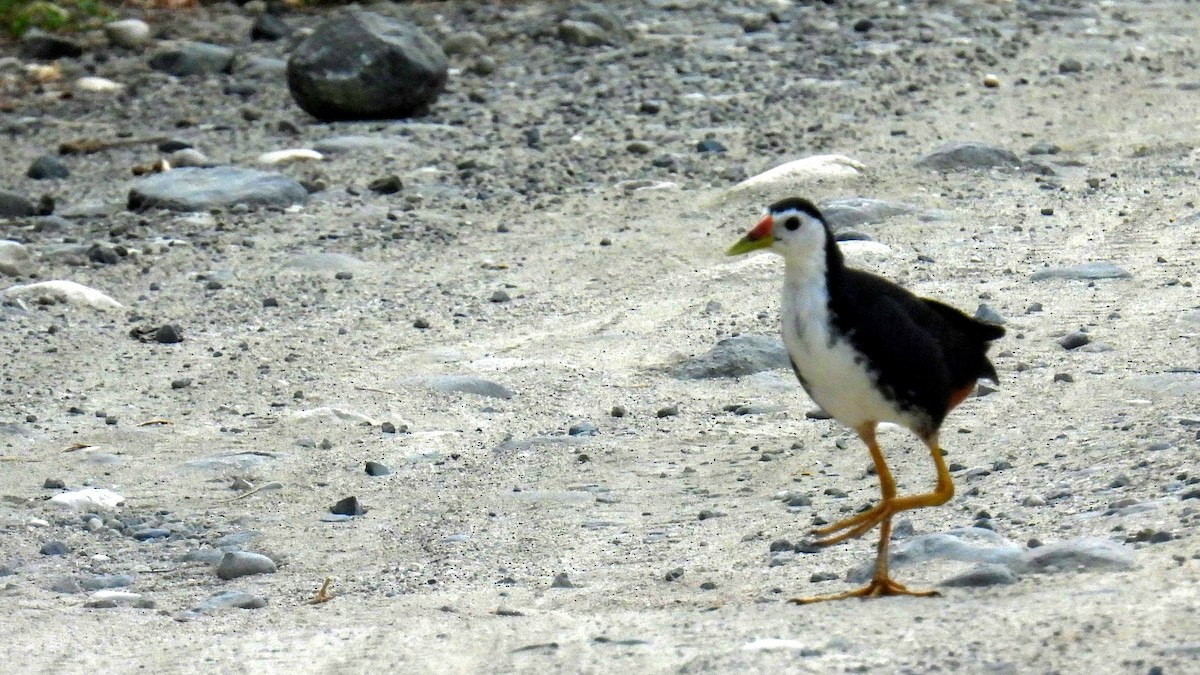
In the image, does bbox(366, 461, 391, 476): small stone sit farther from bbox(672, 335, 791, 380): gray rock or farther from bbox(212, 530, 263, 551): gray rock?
bbox(672, 335, 791, 380): gray rock

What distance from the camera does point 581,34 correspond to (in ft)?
43.0

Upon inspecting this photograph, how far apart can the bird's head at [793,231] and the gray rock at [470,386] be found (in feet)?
7.38

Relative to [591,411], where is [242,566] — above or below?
above

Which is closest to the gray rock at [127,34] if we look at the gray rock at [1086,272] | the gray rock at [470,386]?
the gray rock at [470,386]

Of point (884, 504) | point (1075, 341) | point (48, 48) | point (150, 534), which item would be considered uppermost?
point (884, 504)

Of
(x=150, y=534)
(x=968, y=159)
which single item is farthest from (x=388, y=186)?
(x=150, y=534)

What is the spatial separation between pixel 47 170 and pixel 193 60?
2510 millimetres

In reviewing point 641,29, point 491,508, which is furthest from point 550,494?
point 641,29

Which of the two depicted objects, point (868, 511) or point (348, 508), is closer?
point (868, 511)

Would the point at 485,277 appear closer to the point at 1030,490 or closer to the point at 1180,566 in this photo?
the point at 1030,490

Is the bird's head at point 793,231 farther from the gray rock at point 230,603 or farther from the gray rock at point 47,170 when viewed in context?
the gray rock at point 47,170

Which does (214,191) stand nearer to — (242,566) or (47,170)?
(47,170)

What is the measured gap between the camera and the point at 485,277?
27.6ft

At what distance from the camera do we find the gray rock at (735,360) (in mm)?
7039
